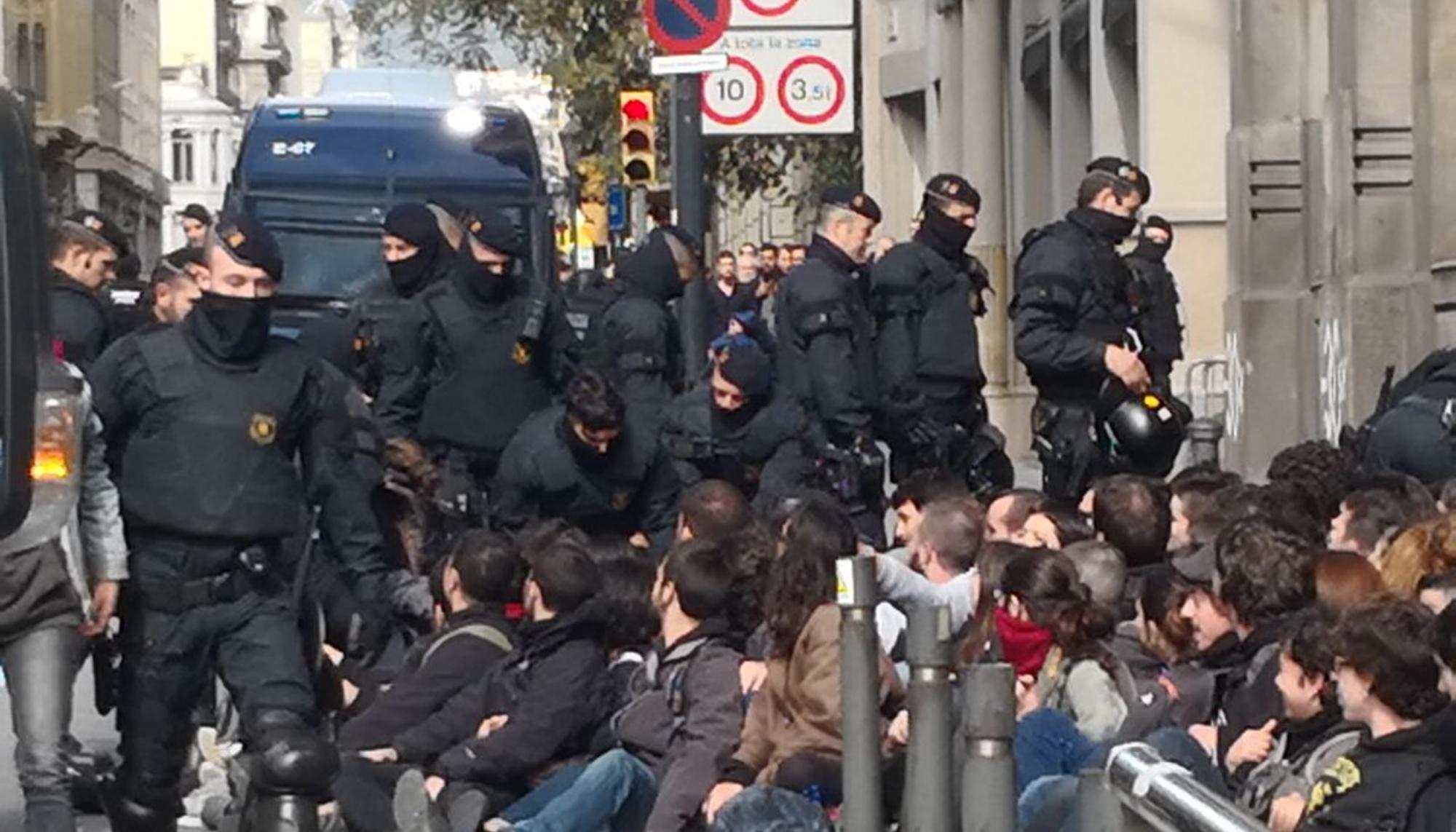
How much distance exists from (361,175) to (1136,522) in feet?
50.1

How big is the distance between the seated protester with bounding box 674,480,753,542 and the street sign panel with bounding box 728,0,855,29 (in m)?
8.92

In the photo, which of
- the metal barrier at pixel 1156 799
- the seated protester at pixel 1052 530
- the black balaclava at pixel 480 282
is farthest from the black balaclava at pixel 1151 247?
the metal barrier at pixel 1156 799

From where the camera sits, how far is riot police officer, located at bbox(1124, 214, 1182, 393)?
1423 centimetres

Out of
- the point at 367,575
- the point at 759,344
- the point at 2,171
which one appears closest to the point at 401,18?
the point at 759,344

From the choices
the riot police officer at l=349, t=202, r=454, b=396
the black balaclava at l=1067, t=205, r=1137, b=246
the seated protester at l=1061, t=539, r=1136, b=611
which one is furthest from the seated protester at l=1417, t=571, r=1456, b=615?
the riot police officer at l=349, t=202, r=454, b=396

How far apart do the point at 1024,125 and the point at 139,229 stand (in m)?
96.6

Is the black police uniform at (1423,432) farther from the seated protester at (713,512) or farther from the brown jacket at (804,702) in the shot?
the brown jacket at (804,702)

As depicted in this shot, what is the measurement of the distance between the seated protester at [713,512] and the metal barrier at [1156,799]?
572 cm

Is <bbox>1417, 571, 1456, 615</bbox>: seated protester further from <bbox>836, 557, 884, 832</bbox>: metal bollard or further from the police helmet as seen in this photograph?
the police helmet

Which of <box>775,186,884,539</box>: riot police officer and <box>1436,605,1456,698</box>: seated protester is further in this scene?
<box>775,186,884,539</box>: riot police officer

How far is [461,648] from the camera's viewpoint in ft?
36.9

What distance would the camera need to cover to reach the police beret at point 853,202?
13.5m

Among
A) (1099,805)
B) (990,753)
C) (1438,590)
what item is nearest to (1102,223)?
(1438,590)

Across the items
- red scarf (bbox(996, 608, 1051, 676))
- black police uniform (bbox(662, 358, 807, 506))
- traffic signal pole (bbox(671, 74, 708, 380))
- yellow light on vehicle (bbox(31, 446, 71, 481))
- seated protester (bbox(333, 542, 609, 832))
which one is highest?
traffic signal pole (bbox(671, 74, 708, 380))
